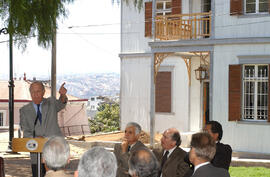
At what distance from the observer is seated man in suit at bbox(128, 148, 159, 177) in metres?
3.91

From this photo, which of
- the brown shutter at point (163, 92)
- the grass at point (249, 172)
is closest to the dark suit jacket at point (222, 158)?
the grass at point (249, 172)

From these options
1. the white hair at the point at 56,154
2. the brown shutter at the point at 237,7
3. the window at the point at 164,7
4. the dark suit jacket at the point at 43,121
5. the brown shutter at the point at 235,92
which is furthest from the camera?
the window at the point at 164,7

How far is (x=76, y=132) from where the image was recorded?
90.9 ft

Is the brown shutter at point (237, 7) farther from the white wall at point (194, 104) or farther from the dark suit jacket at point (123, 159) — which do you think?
the dark suit jacket at point (123, 159)

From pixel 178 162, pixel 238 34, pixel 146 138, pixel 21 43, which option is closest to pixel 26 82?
pixel 146 138

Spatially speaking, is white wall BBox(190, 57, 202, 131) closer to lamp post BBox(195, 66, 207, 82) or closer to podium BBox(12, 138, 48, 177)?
lamp post BBox(195, 66, 207, 82)

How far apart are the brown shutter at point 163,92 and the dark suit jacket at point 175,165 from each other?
13.5 meters

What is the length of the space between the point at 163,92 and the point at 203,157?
1518cm

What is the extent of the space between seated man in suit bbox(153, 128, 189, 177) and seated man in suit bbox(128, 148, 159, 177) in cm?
174

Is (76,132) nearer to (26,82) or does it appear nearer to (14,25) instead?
(26,82)

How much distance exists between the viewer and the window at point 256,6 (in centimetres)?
1452

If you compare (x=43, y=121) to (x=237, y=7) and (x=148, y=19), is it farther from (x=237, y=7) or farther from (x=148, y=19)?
(x=148, y=19)

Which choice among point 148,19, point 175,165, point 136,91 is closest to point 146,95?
point 136,91

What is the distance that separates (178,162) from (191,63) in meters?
13.0
